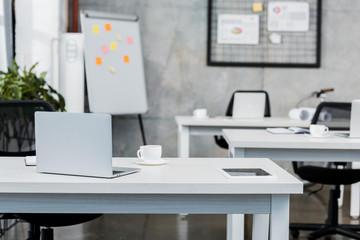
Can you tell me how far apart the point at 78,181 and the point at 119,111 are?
12.3 feet

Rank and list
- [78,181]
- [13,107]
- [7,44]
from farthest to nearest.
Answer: [7,44] → [13,107] → [78,181]

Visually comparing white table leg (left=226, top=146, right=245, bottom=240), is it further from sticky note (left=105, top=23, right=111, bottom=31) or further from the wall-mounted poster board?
sticky note (left=105, top=23, right=111, bottom=31)

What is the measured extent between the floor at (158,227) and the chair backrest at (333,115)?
0.76 m

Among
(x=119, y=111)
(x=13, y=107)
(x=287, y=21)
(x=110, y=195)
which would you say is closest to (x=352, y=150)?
(x=110, y=195)

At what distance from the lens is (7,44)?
473 centimetres

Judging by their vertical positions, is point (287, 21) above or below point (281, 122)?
above

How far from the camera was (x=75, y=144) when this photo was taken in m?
1.75

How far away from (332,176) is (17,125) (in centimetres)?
193

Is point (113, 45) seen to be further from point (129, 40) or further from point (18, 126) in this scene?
point (18, 126)

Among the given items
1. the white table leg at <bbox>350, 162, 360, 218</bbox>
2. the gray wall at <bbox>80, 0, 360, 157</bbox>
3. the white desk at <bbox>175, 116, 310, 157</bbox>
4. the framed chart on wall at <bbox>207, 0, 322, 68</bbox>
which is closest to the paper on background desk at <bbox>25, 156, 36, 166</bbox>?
the white desk at <bbox>175, 116, 310, 157</bbox>

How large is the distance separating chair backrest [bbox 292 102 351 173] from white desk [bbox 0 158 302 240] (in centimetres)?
189

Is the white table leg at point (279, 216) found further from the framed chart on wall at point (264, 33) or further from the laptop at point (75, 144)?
the framed chart on wall at point (264, 33)

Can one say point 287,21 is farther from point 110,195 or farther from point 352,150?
point 110,195

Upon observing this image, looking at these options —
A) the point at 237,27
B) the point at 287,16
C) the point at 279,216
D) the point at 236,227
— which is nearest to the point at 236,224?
the point at 236,227
